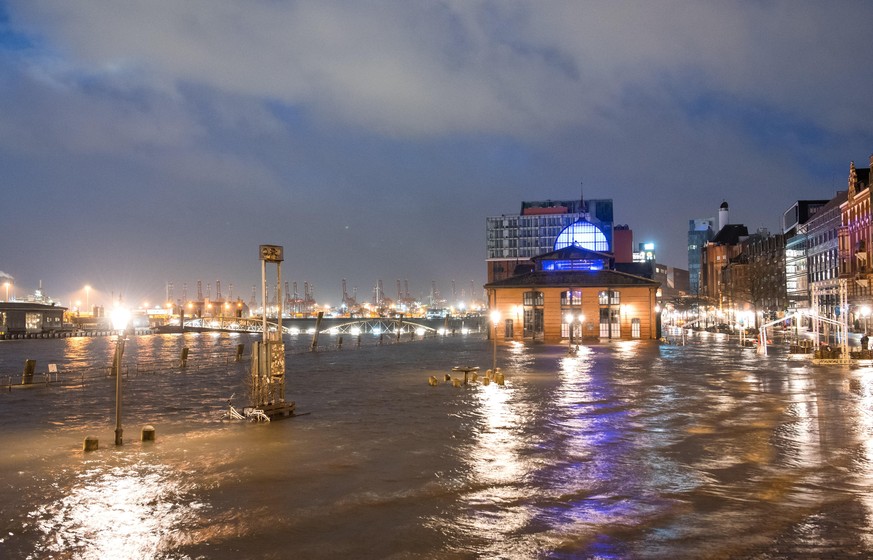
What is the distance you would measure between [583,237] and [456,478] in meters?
128

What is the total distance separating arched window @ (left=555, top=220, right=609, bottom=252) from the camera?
140 meters

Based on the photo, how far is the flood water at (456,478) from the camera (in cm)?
1234

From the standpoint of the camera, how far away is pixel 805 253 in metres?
134

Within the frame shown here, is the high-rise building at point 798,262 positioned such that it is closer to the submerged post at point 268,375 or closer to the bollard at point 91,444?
the submerged post at point 268,375

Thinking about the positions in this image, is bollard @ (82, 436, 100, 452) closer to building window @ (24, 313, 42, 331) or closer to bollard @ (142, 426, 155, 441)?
bollard @ (142, 426, 155, 441)

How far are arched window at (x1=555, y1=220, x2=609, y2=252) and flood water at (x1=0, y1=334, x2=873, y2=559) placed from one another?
107 metres

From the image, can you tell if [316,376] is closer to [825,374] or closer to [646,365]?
[646,365]

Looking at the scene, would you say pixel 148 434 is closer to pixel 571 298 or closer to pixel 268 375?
pixel 268 375

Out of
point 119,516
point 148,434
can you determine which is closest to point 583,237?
point 148,434

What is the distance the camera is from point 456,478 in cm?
1686

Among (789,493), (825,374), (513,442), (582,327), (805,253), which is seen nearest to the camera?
(789,493)

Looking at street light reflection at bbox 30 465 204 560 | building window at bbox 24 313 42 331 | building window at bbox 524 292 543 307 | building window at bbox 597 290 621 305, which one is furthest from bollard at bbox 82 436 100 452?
building window at bbox 24 313 42 331

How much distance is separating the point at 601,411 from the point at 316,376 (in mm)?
25970

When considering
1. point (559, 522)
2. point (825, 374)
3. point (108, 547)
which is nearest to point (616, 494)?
point (559, 522)
